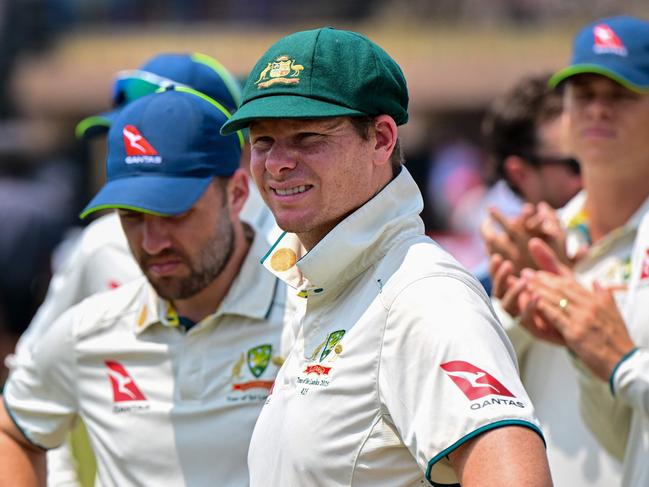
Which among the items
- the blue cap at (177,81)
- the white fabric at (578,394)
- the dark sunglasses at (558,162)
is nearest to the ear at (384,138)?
the white fabric at (578,394)

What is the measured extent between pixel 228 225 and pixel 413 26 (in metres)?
18.0

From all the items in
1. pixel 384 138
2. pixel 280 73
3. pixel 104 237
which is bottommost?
pixel 104 237

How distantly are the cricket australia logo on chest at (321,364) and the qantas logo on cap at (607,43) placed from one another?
208 cm

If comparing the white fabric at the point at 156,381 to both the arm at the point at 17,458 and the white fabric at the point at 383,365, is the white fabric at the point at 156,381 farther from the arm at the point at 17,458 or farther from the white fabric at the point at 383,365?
the white fabric at the point at 383,365

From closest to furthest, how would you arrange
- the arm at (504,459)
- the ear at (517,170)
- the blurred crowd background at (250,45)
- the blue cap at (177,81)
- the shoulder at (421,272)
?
the arm at (504,459), the shoulder at (421,272), the blue cap at (177,81), the ear at (517,170), the blurred crowd background at (250,45)

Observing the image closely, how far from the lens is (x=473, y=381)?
253 centimetres

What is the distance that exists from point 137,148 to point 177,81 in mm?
1215

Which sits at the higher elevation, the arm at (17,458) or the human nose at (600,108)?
the human nose at (600,108)

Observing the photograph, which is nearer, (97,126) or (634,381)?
(634,381)

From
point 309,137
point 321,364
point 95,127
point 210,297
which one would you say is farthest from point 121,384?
point 95,127

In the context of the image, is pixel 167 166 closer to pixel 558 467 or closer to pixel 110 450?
pixel 110 450

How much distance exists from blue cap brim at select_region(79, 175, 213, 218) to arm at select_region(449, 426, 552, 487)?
141 cm

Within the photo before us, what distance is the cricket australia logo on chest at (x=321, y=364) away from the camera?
2.81 metres

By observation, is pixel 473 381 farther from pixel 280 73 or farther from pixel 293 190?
pixel 280 73
